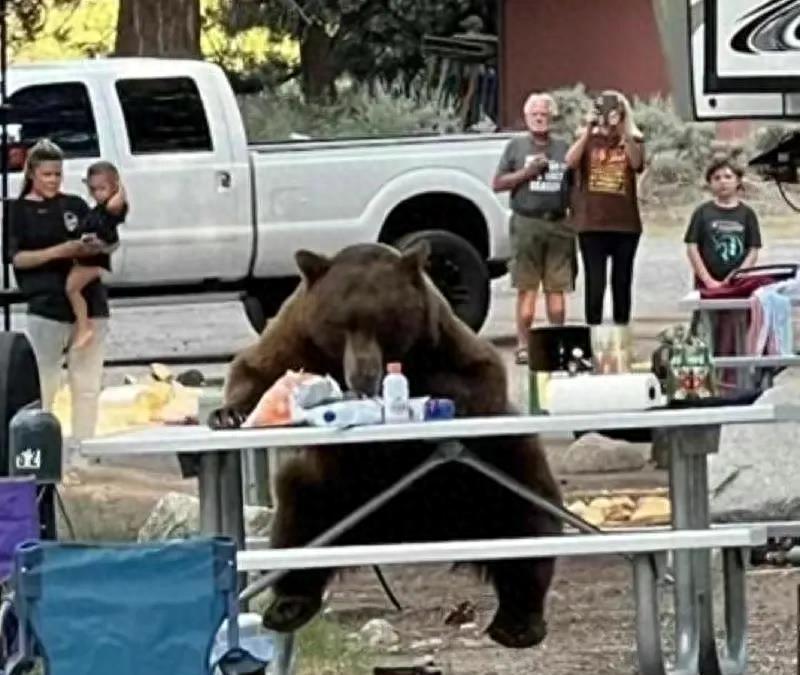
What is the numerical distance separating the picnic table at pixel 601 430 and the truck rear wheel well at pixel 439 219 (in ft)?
35.6

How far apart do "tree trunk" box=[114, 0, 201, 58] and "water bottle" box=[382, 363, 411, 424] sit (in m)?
18.4

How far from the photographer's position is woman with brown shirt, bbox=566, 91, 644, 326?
1603 cm

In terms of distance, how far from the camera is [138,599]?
5.87 meters

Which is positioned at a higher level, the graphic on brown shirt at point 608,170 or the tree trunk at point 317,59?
the tree trunk at point 317,59

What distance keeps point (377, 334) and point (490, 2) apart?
27978mm

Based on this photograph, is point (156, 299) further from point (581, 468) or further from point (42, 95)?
point (581, 468)

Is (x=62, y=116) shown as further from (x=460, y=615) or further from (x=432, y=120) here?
(x=432, y=120)

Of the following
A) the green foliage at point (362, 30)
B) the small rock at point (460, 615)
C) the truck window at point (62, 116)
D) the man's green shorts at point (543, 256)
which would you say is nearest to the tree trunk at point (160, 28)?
the truck window at point (62, 116)

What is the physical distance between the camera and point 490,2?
35.0 meters

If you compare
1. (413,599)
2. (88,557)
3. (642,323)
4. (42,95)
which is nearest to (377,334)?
(88,557)

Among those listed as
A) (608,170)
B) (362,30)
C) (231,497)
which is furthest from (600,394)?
(362,30)

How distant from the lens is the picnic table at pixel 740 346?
932cm

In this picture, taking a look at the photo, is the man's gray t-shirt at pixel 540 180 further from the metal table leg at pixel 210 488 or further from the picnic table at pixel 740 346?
the metal table leg at pixel 210 488

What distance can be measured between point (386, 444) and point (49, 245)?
21.8ft
